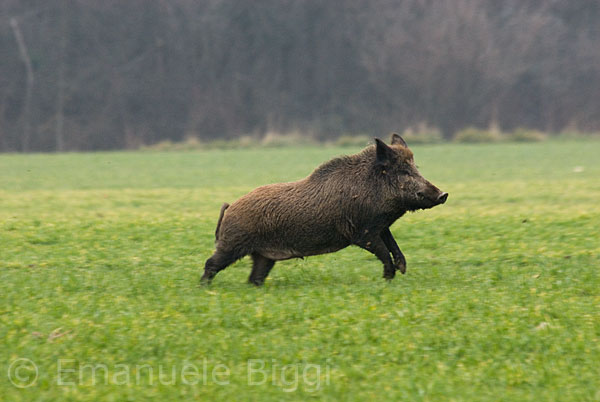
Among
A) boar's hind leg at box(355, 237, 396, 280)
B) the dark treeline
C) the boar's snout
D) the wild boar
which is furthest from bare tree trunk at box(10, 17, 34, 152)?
the boar's snout

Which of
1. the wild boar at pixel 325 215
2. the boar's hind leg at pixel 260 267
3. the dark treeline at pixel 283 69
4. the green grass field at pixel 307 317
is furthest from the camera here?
the dark treeline at pixel 283 69

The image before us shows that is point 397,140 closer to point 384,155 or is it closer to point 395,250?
point 384,155

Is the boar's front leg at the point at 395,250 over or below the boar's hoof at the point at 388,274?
over

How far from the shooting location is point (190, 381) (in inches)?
286

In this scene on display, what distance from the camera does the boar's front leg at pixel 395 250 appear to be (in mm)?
10195

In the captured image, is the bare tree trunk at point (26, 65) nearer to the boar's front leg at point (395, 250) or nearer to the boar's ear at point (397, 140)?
the boar's ear at point (397, 140)

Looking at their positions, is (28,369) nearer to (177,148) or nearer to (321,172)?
(321,172)

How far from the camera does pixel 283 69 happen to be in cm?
6462

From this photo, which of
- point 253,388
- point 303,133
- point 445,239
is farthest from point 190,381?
point 303,133

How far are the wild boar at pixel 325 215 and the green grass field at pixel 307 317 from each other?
411 millimetres

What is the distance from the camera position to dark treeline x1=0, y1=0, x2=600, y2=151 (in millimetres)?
60594

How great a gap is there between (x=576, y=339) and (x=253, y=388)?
117 inches

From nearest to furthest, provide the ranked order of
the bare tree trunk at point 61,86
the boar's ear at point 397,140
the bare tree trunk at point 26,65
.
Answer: the boar's ear at point 397,140 < the bare tree trunk at point 61,86 < the bare tree trunk at point 26,65

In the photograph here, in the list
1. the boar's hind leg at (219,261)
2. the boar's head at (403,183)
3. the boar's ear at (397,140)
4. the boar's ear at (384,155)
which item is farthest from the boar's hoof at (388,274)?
the boar's hind leg at (219,261)
